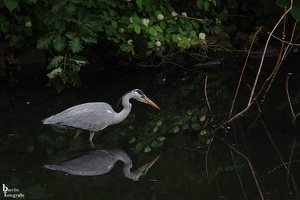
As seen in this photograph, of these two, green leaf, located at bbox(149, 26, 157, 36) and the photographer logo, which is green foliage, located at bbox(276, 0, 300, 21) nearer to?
green leaf, located at bbox(149, 26, 157, 36)

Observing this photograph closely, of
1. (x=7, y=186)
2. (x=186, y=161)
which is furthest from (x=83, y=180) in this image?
(x=186, y=161)

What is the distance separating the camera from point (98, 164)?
6668 mm

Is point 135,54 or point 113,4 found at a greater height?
point 113,4

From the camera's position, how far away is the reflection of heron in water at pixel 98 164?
6.44 meters

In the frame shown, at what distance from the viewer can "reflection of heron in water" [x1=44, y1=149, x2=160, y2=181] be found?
6.44 m

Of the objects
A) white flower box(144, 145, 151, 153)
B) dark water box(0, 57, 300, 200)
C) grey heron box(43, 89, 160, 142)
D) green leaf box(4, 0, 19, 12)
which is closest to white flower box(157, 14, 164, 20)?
dark water box(0, 57, 300, 200)

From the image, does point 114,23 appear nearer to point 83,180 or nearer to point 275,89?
point 275,89

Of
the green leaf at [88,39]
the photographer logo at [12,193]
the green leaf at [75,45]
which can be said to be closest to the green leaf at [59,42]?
the green leaf at [75,45]

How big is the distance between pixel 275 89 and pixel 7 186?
453 cm

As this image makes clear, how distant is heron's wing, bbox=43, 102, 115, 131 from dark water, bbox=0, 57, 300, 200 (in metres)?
0.20

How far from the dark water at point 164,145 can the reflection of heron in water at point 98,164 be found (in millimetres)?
74

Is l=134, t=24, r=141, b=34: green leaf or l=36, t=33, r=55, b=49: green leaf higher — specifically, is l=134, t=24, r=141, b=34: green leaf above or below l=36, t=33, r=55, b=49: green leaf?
below

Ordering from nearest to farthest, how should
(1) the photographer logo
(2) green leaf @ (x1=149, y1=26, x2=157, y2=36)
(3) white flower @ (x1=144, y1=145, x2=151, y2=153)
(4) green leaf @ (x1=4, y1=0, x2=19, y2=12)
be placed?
(1) the photographer logo, (3) white flower @ (x1=144, y1=145, x2=151, y2=153), (4) green leaf @ (x1=4, y1=0, x2=19, y2=12), (2) green leaf @ (x1=149, y1=26, x2=157, y2=36)

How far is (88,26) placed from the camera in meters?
9.09
